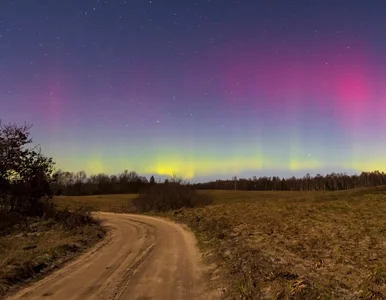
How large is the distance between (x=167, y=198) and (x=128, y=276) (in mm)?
43366

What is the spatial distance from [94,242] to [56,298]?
12266 mm

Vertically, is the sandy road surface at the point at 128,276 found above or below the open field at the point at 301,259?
below

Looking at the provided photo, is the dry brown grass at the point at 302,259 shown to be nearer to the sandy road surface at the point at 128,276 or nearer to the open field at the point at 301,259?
the open field at the point at 301,259

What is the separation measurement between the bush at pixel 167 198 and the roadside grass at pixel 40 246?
22.9 meters

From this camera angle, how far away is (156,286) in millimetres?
11656

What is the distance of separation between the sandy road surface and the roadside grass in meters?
0.78

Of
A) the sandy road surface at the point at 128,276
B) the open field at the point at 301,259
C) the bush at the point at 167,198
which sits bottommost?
the sandy road surface at the point at 128,276

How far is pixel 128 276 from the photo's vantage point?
13.0m

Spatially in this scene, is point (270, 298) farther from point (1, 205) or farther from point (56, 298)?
point (1, 205)

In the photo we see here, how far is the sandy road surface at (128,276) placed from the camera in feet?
35.6

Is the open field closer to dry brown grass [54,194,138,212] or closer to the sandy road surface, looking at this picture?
the sandy road surface

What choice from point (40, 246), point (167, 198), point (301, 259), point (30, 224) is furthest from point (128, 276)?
point (167, 198)

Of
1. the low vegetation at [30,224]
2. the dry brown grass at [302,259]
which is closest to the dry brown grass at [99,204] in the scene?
the low vegetation at [30,224]

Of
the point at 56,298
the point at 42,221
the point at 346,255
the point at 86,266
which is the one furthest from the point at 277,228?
the point at 42,221
